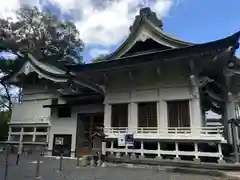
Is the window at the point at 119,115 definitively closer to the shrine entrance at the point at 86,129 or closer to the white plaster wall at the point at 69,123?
the white plaster wall at the point at 69,123

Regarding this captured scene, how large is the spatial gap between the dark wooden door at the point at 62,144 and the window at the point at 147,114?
215 inches

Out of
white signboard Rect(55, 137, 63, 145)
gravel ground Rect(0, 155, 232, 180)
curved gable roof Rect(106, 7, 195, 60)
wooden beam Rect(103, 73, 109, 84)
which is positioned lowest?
gravel ground Rect(0, 155, 232, 180)

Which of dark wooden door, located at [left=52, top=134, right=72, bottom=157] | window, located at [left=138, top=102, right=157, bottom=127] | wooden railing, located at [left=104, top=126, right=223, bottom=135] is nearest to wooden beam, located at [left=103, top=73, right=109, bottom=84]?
window, located at [left=138, top=102, right=157, bottom=127]

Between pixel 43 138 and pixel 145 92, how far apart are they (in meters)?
9.38

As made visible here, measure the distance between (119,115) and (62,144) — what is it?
492 cm

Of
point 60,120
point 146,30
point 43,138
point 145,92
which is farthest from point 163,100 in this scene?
point 43,138

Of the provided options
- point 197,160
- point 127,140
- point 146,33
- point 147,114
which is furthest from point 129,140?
point 146,33

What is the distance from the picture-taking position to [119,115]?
1210 cm

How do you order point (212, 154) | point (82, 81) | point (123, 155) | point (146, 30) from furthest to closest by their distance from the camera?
point (82, 81)
point (146, 30)
point (123, 155)
point (212, 154)

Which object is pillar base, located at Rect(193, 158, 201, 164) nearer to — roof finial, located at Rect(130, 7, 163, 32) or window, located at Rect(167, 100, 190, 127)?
window, located at Rect(167, 100, 190, 127)

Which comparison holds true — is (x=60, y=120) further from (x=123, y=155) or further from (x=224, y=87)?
(x=224, y=87)

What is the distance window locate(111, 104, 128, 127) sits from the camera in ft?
38.9

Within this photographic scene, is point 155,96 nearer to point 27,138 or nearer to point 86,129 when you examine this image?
point 86,129

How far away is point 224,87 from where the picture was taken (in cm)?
1262
